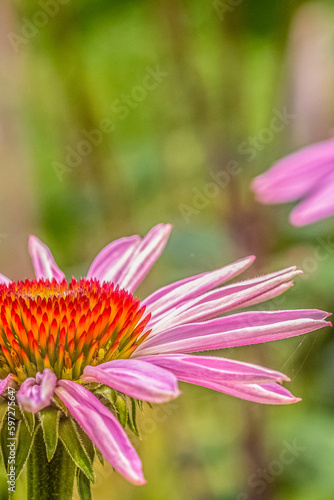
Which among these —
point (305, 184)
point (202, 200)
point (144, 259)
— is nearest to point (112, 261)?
point (144, 259)

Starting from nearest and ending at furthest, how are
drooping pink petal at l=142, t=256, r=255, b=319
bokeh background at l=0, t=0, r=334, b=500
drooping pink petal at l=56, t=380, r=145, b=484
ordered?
drooping pink petal at l=56, t=380, r=145, b=484, drooping pink petal at l=142, t=256, r=255, b=319, bokeh background at l=0, t=0, r=334, b=500

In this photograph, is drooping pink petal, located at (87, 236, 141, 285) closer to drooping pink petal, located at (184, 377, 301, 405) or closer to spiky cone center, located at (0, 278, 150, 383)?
spiky cone center, located at (0, 278, 150, 383)

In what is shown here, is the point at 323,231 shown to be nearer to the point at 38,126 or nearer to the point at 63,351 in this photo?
the point at 63,351

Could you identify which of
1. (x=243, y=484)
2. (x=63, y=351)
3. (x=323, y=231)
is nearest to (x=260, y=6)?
(x=323, y=231)

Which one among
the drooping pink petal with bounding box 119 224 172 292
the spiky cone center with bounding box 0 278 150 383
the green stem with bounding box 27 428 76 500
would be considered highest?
the drooping pink petal with bounding box 119 224 172 292

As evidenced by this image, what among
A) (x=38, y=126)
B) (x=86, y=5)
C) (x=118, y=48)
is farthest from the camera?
(x=118, y=48)

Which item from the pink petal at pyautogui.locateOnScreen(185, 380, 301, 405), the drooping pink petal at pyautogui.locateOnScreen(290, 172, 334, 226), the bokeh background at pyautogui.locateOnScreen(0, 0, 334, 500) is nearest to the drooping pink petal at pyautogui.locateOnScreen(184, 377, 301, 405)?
the pink petal at pyautogui.locateOnScreen(185, 380, 301, 405)

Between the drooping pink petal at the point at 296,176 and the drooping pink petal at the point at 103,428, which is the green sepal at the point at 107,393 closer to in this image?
the drooping pink petal at the point at 103,428
